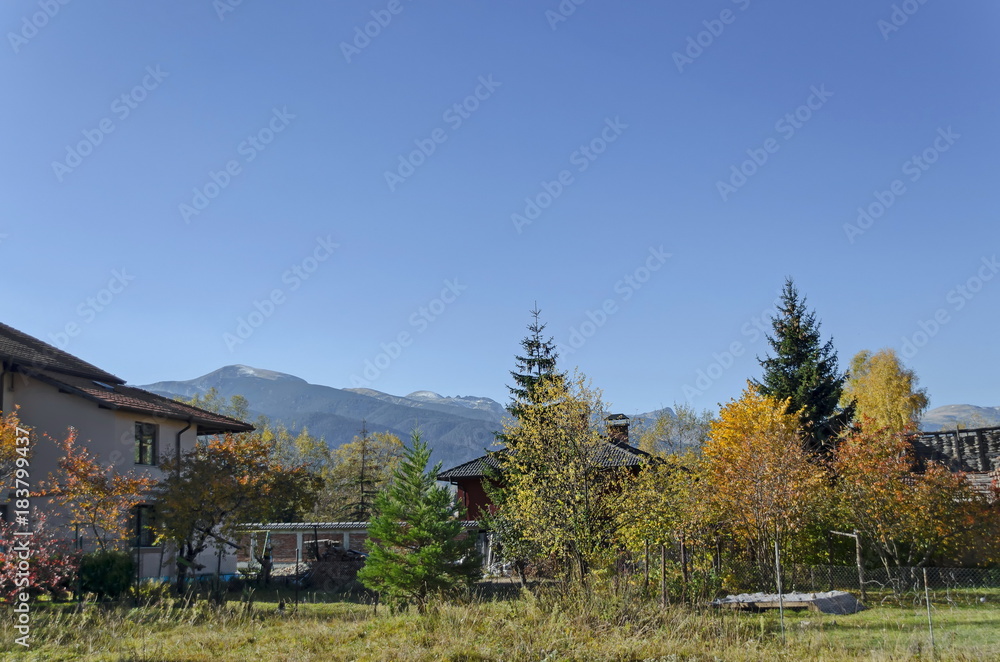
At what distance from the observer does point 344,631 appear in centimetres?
1338

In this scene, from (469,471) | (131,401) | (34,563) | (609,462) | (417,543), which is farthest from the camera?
(469,471)

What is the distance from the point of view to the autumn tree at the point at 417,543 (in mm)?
19438

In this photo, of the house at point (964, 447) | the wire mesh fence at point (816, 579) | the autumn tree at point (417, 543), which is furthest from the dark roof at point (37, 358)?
the house at point (964, 447)

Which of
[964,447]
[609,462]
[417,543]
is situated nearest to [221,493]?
[417,543]

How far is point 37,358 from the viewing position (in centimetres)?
2570

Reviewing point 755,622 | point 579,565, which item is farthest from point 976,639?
point 579,565

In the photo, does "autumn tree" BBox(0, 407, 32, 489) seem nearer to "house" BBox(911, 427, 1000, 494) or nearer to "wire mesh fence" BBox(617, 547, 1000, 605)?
"wire mesh fence" BBox(617, 547, 1000, 605)

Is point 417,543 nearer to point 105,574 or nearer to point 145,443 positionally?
point 105,574

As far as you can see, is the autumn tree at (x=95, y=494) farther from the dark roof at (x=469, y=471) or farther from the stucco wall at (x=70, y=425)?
the dark roof at (x=469, y=471)

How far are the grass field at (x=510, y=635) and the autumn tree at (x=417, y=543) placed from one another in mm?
3656

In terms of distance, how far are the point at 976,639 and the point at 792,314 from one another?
21.9 meters

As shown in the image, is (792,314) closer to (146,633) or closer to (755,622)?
(755,622)

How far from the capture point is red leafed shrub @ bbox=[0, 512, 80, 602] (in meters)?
15.2

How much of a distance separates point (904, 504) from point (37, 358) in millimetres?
26655
